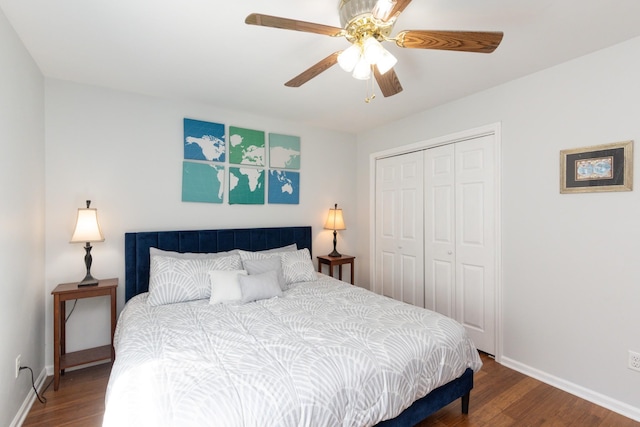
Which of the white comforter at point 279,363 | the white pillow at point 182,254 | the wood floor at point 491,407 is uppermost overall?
the white pillow at point 182,254

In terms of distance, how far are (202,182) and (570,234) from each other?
324 centimetres

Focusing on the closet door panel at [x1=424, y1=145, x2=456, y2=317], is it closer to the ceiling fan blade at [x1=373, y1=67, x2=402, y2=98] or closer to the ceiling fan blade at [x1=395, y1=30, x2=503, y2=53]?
the ceiling fan blade at [x1=373, y1=67, x2=402, y2=98]

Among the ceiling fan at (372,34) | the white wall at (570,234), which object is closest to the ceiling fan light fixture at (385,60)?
the ceiling fan at (372,34)

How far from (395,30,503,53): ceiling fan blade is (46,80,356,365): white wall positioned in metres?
2.26

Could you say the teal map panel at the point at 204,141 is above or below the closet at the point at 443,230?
above

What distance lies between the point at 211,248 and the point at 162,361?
5.69ft

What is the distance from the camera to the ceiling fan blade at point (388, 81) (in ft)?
5.97

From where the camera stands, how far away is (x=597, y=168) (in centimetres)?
212

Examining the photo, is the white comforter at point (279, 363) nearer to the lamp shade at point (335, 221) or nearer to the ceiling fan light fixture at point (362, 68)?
the ceiling fan light fixture at point (362, 68)

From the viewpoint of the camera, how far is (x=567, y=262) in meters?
2.27

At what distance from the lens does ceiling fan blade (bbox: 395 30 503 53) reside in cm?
139

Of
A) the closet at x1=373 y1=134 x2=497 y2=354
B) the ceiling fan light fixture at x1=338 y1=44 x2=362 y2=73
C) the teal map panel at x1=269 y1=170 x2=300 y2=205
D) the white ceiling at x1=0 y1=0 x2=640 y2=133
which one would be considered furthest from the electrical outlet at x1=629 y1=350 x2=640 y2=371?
the teal map panel at x1=269 y1=170 x2=300 y2=205

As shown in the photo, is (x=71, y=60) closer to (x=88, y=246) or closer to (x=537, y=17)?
(x=88, y=246)

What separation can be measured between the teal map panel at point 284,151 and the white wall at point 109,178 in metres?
0.36
